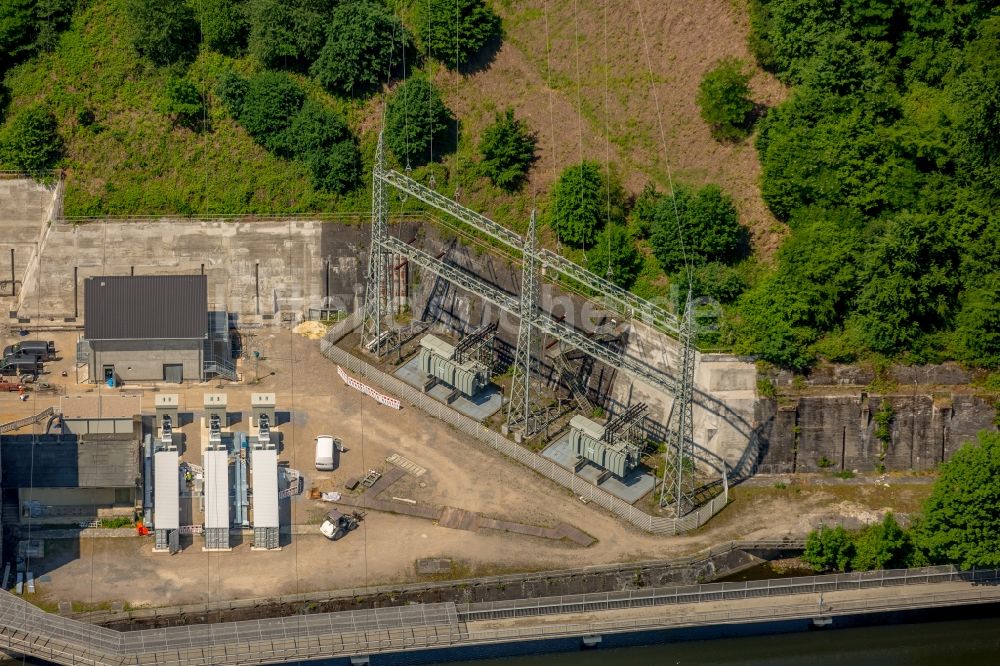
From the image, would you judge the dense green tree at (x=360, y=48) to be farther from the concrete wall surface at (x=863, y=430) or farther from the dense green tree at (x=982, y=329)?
the dense green tree at (x=982, y=329)

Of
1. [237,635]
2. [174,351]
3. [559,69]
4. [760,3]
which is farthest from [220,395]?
[760,3]

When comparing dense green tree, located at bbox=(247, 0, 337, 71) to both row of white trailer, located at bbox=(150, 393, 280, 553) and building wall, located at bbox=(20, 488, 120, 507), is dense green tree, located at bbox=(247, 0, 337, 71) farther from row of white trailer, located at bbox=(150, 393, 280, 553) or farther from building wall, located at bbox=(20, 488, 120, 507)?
building wall, located at bbox=(20, 488, 120, 507)

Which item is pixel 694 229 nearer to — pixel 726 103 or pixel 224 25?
pixel 726 103

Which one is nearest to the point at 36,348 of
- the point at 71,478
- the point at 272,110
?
the point at 71,478

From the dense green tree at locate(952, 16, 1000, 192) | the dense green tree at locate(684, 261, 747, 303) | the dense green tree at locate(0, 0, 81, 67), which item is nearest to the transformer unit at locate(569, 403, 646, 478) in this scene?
the dense green tree at locate(684, 261, 747, 303)

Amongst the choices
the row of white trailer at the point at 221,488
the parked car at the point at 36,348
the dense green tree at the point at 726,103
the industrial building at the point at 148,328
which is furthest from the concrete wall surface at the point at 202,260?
the dense green tree at the point at 726,103

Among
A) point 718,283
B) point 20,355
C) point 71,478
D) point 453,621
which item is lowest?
point 453,621

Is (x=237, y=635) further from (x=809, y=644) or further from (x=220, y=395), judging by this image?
(x=809, y=644)

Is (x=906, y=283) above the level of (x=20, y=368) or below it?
above
